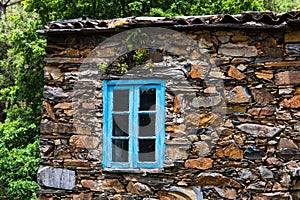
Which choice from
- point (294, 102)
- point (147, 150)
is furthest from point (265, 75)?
point (147, 150)

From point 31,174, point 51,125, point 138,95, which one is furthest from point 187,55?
point 31,174

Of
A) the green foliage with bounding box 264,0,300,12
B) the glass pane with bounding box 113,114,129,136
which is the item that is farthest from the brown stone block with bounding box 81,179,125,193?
the green foliage with bounding box 264,0,300,12

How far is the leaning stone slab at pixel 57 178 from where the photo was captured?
6043 mm

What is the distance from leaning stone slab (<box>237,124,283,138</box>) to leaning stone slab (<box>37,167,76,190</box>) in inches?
81.8

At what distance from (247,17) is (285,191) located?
1.99m

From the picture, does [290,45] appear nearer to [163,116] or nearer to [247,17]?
[247,17]

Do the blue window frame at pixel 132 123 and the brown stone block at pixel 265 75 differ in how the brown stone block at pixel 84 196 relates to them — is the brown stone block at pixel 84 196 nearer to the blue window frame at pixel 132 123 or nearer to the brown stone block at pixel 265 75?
the blue window frame at pixel 132 123

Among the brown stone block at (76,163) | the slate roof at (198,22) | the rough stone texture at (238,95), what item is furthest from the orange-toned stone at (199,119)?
the brown stone block at (76,163)

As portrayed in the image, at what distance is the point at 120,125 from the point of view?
601cm

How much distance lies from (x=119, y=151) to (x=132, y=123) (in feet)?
1.24

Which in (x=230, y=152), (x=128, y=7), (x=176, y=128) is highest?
(x=128, y=7)

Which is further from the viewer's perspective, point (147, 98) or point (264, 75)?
point (147, 98)

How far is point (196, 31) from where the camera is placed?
587 cm

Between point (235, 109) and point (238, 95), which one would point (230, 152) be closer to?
point (235, 109)
